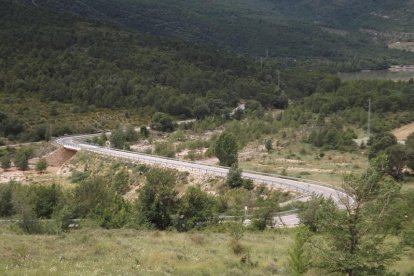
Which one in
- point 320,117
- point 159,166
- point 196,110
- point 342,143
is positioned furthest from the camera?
point 196,110

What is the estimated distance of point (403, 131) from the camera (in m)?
72.8

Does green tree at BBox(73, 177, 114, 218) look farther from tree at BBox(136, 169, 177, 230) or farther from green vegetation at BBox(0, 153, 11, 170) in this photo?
green vegetation at BBox(0, 153, 11, 170)

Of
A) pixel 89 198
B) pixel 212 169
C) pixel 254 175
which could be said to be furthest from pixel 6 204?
pixel 254 175

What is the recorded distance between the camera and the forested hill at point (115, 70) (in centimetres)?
10475

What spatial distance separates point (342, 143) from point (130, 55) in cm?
7968

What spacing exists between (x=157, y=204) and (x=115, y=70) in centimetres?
9481

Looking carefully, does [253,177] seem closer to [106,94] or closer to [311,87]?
[106,94]

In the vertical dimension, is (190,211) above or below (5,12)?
below

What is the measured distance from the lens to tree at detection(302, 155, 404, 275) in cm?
1335

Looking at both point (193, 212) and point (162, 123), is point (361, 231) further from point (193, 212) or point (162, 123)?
point (162, 123)

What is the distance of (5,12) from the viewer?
150125 millimetres

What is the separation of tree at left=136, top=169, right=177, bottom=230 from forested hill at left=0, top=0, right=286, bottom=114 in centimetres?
7278

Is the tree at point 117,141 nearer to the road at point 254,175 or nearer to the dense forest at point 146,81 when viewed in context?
the road at point 254,175

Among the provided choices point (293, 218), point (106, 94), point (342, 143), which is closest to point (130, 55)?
point (106, 94)
